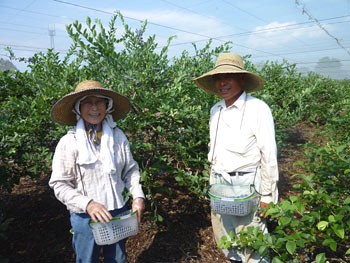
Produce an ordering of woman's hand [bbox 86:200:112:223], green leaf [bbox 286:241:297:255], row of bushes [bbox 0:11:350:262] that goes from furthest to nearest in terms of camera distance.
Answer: row of bushes [bbox 0:11:350:262]
woman's hand [bbox 86:200:112:223]
green leaf [bbox 286:241:297:255]

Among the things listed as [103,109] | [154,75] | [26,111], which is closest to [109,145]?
[103,109]

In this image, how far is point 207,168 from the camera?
2.54 meters

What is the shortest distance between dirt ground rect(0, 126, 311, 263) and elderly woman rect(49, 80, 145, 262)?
925mm

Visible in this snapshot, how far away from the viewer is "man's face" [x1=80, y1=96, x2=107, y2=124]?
5.59 ft

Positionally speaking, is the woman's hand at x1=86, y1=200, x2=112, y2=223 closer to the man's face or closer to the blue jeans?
the blue jeans

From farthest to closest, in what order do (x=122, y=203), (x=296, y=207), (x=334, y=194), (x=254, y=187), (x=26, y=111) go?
(x=26, y=111)
(x=254, y=187)
(x=122, y=203)
(x=334, y=194)
(x=296, y=207)

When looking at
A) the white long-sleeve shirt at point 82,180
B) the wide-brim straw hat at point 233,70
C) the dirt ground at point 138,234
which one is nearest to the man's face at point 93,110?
the white long-sleeve shirt at point 82,180

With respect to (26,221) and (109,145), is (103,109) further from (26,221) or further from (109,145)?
(26,221)

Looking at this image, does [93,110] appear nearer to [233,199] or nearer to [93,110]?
[93,110]

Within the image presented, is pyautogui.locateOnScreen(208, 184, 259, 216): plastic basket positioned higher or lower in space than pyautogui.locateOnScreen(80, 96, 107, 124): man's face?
lower

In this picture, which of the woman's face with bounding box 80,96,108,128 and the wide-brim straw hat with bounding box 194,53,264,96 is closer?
the woman's face with bounding box 80,96,108,128

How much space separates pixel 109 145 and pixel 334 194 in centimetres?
126

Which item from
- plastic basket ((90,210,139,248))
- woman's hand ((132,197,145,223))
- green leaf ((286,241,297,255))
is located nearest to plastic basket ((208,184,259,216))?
woman's hand ((132,197,145,223))

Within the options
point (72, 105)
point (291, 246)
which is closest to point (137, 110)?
point (72, 105)
